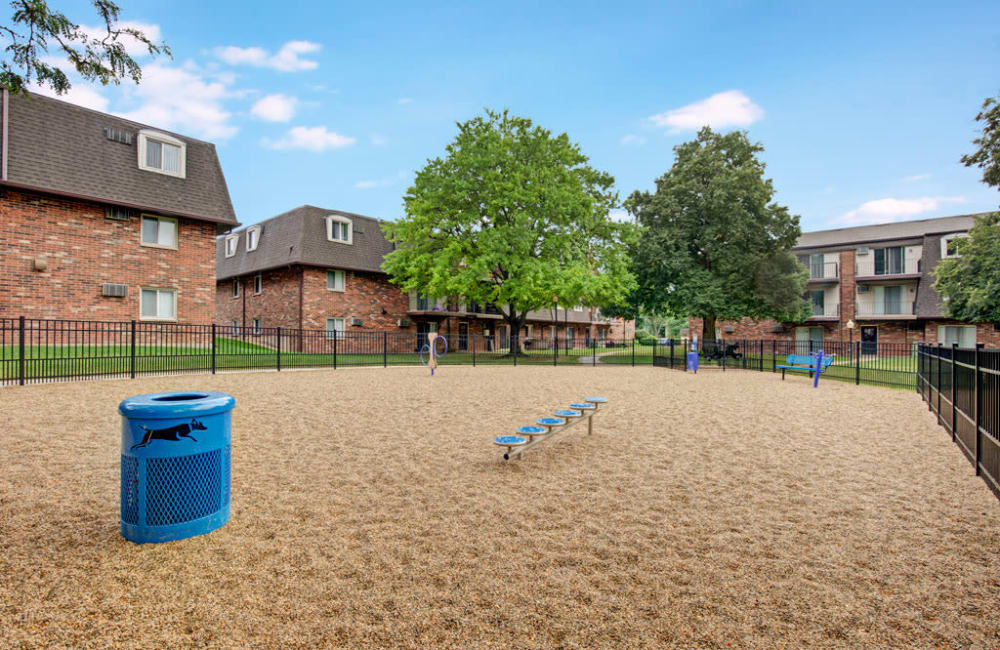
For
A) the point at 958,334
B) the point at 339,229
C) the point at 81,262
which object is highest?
the point at 339,229

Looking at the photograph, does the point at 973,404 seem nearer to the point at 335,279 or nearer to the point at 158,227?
the point at 158,227

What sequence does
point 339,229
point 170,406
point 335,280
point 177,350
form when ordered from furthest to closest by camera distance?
point 339,229 → point 335,280 → point 177,350 → point 170,406

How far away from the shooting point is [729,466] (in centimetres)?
629

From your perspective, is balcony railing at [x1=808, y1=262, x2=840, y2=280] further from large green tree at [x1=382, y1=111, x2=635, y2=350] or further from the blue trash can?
the blue trash can

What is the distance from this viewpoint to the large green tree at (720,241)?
30.1 meters

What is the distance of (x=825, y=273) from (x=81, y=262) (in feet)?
153

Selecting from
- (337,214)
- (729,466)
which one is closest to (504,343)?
(337,214)

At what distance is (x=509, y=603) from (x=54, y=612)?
2.63 m

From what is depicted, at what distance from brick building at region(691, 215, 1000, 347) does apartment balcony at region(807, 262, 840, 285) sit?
65mm

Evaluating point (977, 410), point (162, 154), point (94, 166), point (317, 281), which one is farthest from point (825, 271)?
point (94, 166)

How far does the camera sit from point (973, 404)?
646cm

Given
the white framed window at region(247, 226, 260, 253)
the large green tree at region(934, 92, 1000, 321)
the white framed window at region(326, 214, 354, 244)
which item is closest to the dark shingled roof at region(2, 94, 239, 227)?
the white framed window at region(326, 214, 354, 244)

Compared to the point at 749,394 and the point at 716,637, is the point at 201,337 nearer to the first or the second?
the point at 749,394

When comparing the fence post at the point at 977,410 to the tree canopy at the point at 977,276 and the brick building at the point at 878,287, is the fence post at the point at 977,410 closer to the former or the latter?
the tree canopy at the point at 977,276
